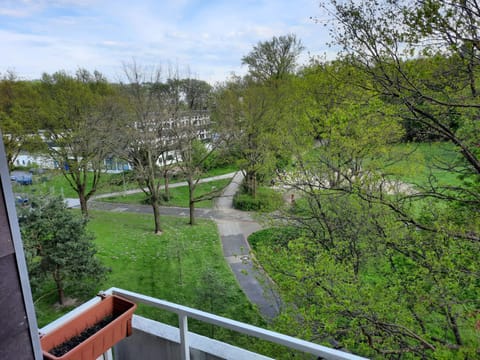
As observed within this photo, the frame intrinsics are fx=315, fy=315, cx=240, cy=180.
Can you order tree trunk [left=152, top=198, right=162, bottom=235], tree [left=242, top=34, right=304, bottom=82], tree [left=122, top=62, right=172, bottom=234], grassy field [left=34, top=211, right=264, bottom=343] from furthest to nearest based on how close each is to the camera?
tree [left=242, top=34, right=304, bottom=82], tree trunk [left=152, top=198, right=162, bottom=235], tree [left=122, top=62, right=172, bottom=234], grassy field [left=34, top=211, right=264, bottom=343]

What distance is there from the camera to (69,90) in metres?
9.18

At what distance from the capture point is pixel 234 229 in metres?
Answer: 9.65

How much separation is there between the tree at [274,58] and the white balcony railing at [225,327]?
35.9 feet

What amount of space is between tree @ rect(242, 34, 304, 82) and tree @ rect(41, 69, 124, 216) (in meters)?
5.46

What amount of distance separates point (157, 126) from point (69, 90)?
9.17 feet

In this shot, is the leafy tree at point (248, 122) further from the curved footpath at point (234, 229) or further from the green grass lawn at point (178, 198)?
the green grass lawn at point (178, 198)

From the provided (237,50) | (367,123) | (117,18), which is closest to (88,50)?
(117,18)

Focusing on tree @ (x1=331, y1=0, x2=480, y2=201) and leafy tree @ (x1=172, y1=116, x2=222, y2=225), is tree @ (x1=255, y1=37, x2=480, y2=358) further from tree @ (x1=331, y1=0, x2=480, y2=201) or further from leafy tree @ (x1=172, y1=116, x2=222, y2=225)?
leafy tree @ (x1=172, y1=116, x2=222, y2=225)

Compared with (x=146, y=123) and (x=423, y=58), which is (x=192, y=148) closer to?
(x=146, y=123)

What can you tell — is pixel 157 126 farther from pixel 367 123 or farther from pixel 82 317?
pixel 82 317

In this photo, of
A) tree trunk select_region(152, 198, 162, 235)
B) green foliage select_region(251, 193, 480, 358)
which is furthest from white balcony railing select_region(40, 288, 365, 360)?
tree trunk select_region(152, 198, 162, 235)

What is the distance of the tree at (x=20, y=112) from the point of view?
7621 mm

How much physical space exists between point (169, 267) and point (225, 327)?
660 centimetres

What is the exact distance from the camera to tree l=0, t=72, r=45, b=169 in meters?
7.62
